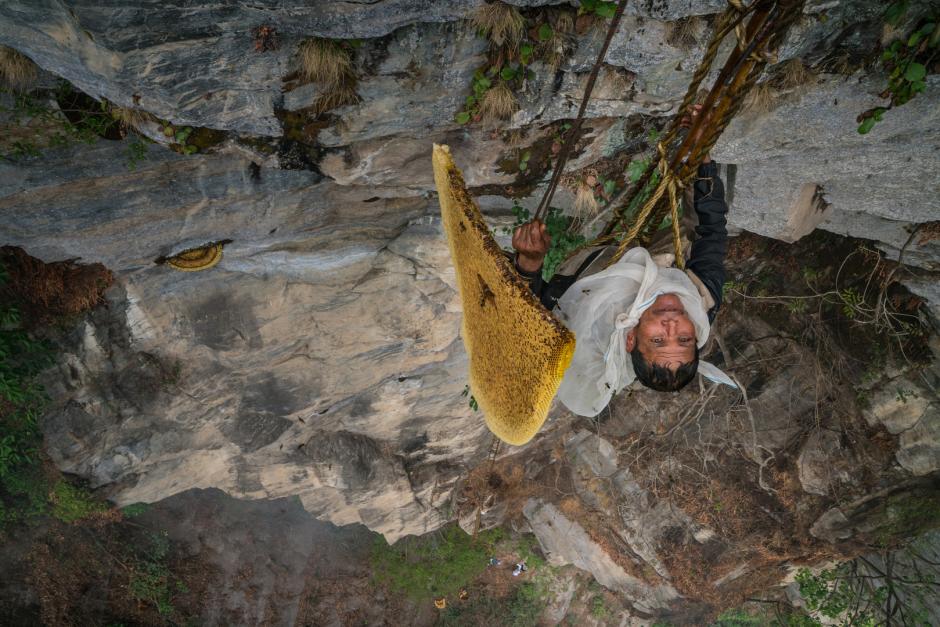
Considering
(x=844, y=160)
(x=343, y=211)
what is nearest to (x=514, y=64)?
(x=343, y=211)

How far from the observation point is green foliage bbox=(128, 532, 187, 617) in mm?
9078

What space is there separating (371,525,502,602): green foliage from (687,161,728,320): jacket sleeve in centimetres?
954

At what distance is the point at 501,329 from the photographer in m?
1.89

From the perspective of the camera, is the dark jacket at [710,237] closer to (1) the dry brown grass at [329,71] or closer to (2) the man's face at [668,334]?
(2) the man's face at [668,334]

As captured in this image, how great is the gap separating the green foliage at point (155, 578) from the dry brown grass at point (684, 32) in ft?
38.0

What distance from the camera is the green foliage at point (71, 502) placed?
692 cm

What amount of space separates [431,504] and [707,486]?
532cm

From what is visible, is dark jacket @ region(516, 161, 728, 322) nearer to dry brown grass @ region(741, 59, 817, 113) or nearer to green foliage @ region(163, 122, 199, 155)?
dry brown grass @ region(741, 59, 817, 113)

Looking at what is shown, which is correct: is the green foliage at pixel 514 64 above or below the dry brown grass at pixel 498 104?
above

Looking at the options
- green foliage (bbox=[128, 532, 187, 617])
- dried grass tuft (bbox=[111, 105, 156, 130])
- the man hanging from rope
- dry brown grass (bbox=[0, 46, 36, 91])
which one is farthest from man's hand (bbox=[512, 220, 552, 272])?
green foliage (bbox=[128, 532, 187, 617])

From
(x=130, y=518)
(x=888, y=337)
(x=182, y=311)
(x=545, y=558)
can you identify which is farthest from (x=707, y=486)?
(x=130, y=518)

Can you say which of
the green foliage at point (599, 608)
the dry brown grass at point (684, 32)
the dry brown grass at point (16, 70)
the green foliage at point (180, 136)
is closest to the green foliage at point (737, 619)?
the green foliage at point (599, 608)

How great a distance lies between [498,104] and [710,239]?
1749 millimetres

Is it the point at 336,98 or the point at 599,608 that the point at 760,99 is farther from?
the point at 599,608
